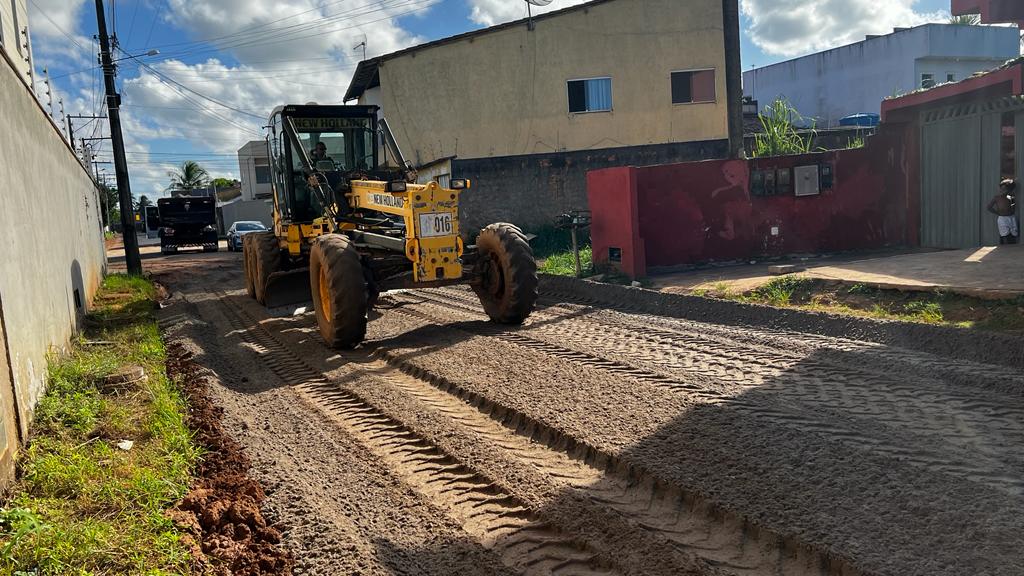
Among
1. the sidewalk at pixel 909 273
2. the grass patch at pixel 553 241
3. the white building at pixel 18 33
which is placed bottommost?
the sidewalk at pixel 909 273

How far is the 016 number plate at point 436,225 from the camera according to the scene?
8.63m

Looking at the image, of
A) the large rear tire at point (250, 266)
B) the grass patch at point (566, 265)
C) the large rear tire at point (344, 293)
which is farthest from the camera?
the grass patch at point (566, 265)

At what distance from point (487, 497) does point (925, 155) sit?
12987mm

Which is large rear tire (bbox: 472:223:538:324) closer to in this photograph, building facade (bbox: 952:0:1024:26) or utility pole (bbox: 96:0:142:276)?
building facade (bbox: 952:0:1024:26)

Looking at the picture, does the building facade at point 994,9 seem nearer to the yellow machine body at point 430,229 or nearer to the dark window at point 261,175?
the yellow machine body at point 430,229

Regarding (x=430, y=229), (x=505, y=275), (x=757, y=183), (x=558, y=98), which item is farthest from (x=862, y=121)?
(x=430, y=229)

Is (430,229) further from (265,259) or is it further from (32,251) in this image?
(265,259)

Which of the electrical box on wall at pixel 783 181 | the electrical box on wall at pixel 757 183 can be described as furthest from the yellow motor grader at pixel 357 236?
the electrical box on wall at pixel 783 181

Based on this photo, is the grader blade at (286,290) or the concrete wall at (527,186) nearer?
the grader blade at (286,290)

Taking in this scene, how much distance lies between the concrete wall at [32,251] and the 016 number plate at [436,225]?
3.73 m

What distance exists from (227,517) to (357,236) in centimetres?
618

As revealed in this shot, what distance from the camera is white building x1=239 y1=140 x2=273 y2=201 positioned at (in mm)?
55375

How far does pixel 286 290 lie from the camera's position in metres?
12.4

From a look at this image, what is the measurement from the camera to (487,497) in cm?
432
